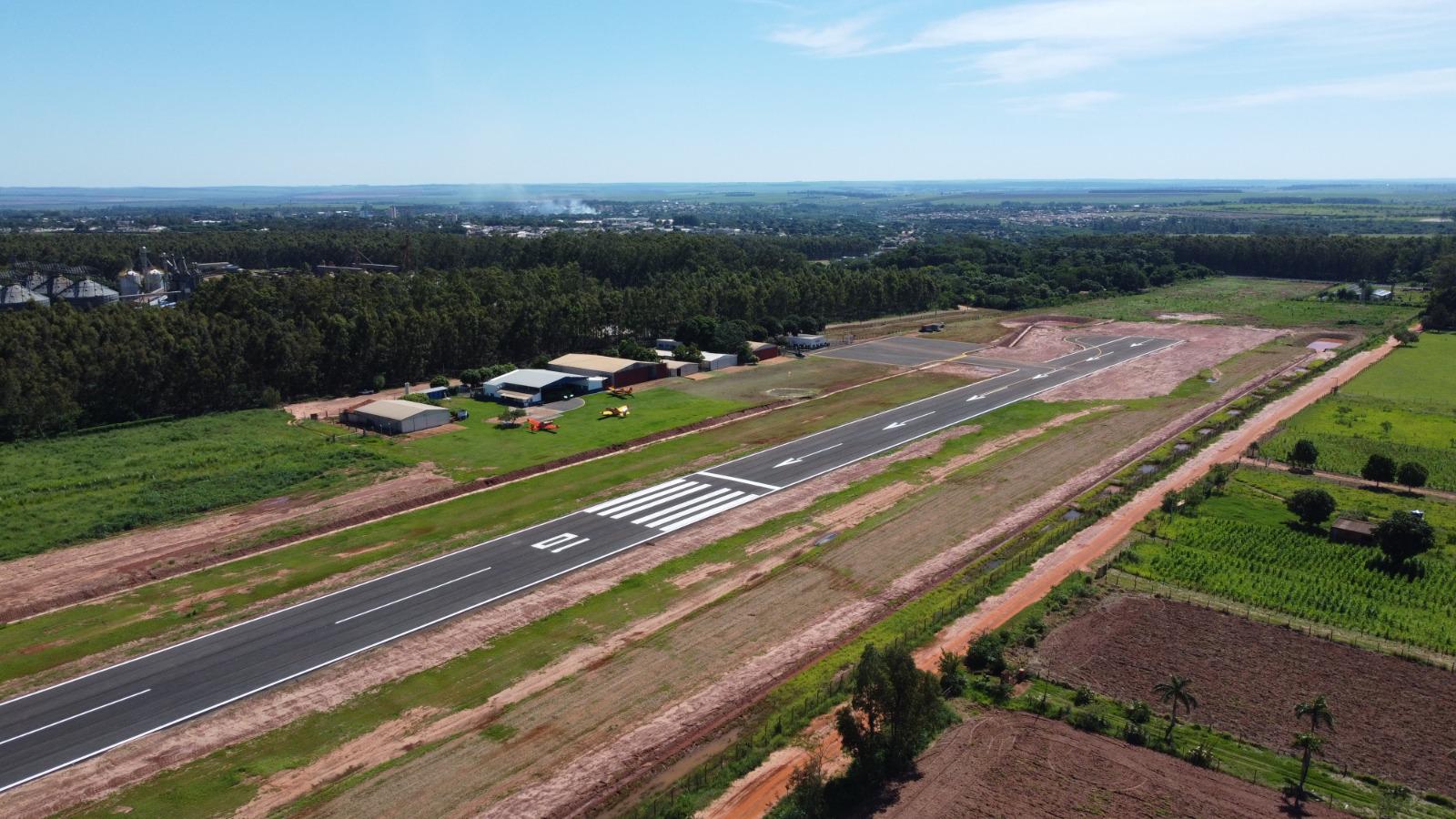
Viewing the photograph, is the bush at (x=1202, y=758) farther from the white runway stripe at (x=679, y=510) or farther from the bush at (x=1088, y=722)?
the white runway stripe at (x=679, y=510)

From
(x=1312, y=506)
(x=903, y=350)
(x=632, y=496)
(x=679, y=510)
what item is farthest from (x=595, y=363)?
(x=1312, y=506)

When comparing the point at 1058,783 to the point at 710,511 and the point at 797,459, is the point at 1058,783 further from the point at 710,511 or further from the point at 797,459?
the point at 797,459

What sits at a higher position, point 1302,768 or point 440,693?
point 1302,768

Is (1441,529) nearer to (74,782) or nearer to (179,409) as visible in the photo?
(74,782)

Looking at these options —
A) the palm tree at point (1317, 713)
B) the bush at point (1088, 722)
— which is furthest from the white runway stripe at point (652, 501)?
→ the palm tree at point (1317, 713)

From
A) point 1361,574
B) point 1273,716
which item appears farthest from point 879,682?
point 1361,574

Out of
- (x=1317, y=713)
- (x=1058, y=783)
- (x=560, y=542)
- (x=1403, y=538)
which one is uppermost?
(x=1317, y=713)
